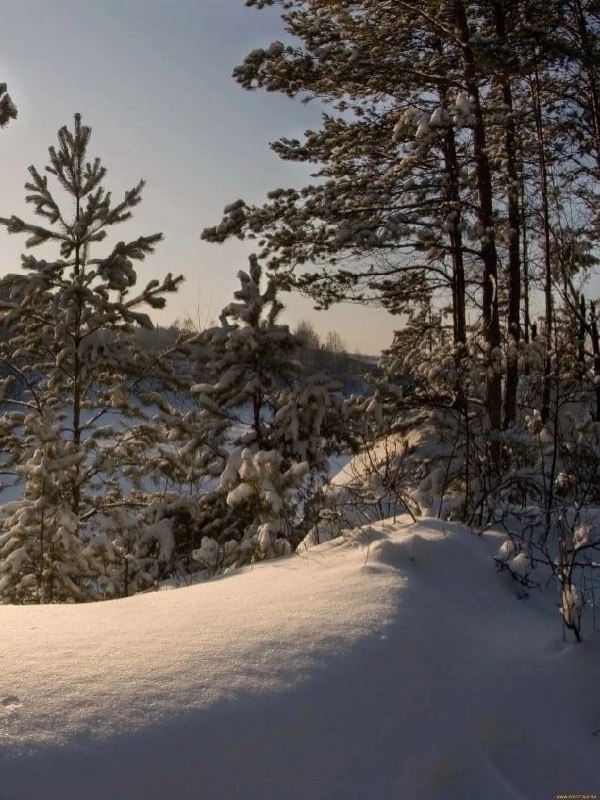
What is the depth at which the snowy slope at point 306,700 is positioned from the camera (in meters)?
1.97

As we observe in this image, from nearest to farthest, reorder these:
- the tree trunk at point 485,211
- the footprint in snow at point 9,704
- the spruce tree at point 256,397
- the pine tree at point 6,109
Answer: the footprint in snow at point 9,704, the pine tree at point 6,109, the spruce tree at point 256,397, the tree trunk at point 485,211

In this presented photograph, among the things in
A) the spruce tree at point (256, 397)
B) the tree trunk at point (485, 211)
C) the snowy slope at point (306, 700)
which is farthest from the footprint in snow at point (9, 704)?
the tree trunk at point (485, 211)

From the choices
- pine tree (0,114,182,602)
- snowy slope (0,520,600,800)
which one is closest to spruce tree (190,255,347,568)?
pine tree (0,114,182,602)

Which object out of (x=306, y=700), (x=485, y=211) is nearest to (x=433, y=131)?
(x=485, y=211)

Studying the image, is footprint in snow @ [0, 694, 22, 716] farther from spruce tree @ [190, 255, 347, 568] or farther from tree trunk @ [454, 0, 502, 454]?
tree trunk @ [454, 0, 502, 454]

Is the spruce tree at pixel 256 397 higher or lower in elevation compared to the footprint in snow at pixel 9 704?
higher

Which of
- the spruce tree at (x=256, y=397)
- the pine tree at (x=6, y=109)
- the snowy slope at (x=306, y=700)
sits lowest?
the snowy slope at (x=306, y=700)

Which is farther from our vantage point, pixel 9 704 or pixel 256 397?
pixel 256 397

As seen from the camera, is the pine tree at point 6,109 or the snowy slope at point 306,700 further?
the pine tree at point 6,109

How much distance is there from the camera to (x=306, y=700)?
229 cm

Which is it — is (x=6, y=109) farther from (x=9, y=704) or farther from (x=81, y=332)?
(x=9, y=704)

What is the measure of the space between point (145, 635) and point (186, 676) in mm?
493

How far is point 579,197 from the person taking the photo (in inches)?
440

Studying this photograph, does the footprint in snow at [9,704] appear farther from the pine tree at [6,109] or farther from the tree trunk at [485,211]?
the tree trunk at [485,211]
